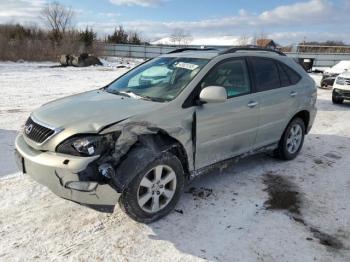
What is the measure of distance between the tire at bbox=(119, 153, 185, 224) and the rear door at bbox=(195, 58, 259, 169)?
42cm

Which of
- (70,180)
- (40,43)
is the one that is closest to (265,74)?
(70,180)

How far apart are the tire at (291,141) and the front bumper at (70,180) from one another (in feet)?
10.2

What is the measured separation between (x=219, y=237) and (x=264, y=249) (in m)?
0.42

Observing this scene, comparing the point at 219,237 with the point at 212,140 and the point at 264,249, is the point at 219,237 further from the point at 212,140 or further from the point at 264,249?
the point at 212,140

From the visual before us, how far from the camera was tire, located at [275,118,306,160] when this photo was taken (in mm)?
5268

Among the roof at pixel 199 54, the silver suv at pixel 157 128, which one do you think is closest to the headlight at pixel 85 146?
the silver suv at pixel 157 128

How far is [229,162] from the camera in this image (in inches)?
170

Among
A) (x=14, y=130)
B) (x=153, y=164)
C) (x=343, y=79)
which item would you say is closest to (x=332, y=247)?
(x=153, y=164)

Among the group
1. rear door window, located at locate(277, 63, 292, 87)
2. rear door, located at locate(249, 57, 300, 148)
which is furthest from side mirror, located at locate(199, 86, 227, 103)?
rear door window, located at locate(277, 63, 292, 87)

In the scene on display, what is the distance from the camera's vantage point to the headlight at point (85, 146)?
2.98 m

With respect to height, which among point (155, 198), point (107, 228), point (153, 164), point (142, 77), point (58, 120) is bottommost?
point (107, 228)

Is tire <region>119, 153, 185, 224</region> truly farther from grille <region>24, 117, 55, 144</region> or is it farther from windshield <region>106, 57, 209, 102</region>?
grille <region>24, 117, 55, 144</region>

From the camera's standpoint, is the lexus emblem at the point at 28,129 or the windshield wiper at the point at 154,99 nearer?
the lexus emblem at the point at 28,129

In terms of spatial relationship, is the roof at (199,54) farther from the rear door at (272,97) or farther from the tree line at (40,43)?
the tree line at (40,43)
